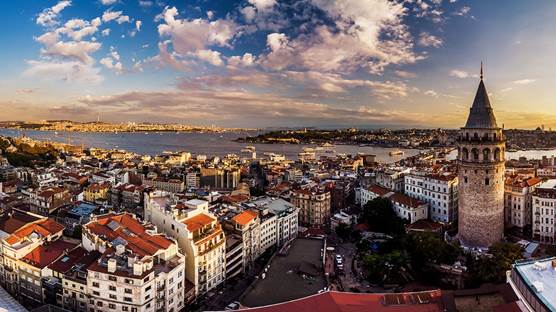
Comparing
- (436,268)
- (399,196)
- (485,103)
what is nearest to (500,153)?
(485,103)

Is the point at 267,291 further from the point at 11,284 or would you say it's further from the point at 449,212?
the point at 449,212

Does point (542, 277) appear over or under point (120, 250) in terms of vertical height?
over

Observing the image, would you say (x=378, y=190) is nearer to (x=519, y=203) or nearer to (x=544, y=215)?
(x=519, y=203)

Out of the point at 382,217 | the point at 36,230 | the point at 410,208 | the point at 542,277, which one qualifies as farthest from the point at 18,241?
the point at 410,208

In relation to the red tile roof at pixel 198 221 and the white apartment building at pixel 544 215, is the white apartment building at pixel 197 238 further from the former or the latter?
the white apartment building at pixel 544 215

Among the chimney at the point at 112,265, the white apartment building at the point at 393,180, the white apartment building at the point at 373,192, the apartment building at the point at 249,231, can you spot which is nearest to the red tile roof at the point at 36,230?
the chimney at the point at 112,265

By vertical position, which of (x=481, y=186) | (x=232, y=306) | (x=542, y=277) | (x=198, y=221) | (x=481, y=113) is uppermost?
(x=481, y=113)

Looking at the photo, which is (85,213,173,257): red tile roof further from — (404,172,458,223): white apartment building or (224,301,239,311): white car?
(404,172,458,223): white apartment building
